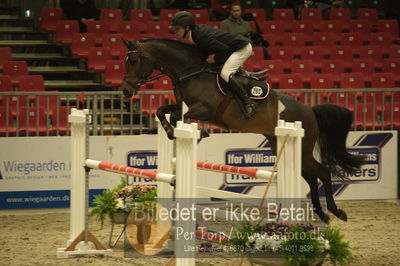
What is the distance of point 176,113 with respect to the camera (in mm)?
7281

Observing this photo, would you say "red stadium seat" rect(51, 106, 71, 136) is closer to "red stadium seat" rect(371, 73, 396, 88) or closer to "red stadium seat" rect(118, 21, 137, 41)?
"red stadium seat" rect(118, 21, 137, 41)

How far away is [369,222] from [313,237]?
387 centimetres

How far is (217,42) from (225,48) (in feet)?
0.35

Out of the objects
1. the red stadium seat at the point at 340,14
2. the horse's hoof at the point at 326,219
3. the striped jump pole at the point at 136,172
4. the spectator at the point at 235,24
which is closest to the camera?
the striped jump pole at the point at 136,172

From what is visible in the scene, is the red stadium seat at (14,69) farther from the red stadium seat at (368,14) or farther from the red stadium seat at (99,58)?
the red stadium seat at (368,14)

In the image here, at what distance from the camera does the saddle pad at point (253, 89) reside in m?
7.52

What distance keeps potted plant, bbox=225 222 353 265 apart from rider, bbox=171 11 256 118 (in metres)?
2.22

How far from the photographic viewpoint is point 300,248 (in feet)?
17.0

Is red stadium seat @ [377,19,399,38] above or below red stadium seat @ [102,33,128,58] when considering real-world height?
above

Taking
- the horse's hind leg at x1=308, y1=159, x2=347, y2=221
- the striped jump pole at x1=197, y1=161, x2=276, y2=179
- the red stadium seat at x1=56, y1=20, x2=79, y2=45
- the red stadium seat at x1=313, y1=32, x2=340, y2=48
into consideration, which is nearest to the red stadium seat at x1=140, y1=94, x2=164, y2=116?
the horse's hind leg at x1=308, y1=159, x2=347, y2=221

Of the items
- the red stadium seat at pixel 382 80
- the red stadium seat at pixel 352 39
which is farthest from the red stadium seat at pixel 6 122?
the red stadium seat at pixel 352 39

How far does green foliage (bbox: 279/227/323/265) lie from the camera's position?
5168mm

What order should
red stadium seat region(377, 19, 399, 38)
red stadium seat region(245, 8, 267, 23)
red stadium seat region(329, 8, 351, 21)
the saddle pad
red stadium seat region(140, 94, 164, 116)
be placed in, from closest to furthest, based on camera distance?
1. the saddle pad
2. red stadium seat region(140, 94, 164, 116)
3. red stadium seat region(245, 8, 267, 23)
4. red stadium seat region(377, 19, 399, 38)
5. red stadium seat region(329, 8, 351, 21)

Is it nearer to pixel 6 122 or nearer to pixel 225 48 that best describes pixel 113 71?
pixel 6 122
